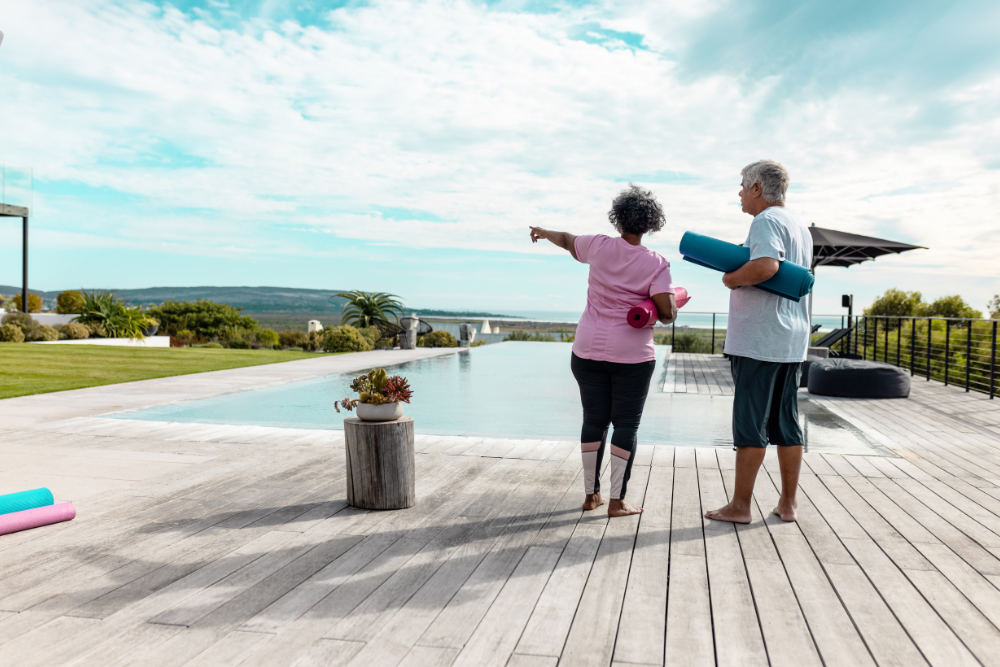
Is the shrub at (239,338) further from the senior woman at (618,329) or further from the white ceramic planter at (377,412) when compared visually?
the senior woman at (618,329)

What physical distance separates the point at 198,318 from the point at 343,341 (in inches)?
254

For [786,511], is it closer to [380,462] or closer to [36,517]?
[380,462]

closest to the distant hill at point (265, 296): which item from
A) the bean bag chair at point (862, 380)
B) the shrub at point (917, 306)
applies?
the shrub at point (917, 306)

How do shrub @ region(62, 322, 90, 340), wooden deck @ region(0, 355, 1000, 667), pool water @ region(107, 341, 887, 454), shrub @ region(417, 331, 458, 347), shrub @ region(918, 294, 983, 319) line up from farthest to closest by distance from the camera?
shrub @ region(918, 294, 983, 319) < shrub @ region(417, 331, 458, 347) < shrub @ region(62, 322, 90, 340) < pool water @ region(107, 341, 887, 454) < wooden deck @ region(0, 355, 1000, 667)

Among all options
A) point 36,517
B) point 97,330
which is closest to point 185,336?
point 97,330

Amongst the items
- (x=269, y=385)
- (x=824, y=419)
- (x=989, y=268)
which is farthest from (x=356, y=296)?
(x=989, y=268)

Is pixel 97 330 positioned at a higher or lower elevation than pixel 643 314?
lower

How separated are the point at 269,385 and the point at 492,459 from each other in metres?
4.43

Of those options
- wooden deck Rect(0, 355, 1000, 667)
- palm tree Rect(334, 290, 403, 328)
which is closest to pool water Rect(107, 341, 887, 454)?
wooden deck Rect(0, 355, 1000, 667)

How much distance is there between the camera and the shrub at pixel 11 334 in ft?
42.9

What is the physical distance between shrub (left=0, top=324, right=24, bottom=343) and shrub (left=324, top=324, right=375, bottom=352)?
594cm

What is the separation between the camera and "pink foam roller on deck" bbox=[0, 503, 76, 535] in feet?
8.02

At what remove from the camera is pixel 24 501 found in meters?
2.54

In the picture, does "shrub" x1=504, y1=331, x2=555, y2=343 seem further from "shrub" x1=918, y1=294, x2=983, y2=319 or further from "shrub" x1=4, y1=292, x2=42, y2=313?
"shrub" x1=4, y1=292, x2=42, y2=313
